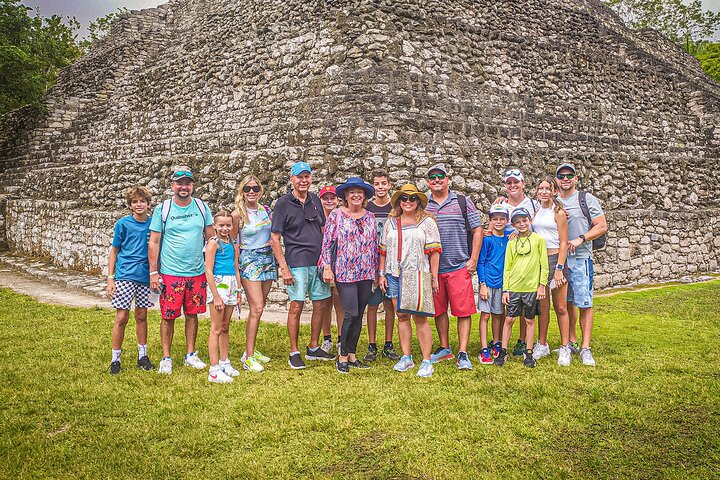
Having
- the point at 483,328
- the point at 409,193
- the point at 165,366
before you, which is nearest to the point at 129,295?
the point at 165,366

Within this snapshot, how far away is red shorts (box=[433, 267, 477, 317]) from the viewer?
230 inches

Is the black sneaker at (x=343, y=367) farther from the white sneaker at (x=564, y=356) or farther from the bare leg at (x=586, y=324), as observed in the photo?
the bare leg at (x=586, y=324)

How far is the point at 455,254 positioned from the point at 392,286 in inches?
30.5

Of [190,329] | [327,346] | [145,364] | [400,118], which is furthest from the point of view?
[400,118]

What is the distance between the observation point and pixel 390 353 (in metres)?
6.27

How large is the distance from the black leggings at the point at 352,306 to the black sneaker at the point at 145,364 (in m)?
2.03

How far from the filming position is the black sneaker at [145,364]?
19.0 feet

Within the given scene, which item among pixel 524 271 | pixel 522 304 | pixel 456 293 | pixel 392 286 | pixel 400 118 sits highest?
pixel 400 118

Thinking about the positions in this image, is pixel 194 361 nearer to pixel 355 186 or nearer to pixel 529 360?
pixel 355 186

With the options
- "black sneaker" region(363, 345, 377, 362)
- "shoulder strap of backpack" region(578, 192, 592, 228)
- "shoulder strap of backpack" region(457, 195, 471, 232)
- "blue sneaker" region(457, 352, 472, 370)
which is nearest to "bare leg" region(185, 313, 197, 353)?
"black sneaker" region(363, 345, 377, 362)

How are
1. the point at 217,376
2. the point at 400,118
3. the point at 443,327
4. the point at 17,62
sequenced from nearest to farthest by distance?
the point at 217,376 < the point at 443,327 < the point at 400,118 < the point at 17,62

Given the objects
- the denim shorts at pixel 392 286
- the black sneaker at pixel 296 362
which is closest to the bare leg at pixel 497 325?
the denim shorts at pixel 392 286

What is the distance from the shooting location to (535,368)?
5.72m

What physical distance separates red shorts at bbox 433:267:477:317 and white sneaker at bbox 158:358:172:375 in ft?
9.45
